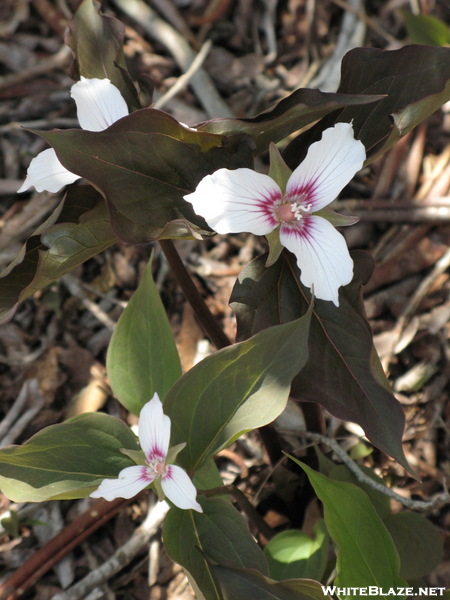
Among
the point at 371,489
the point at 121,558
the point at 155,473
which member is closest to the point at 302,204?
the point at 155,473

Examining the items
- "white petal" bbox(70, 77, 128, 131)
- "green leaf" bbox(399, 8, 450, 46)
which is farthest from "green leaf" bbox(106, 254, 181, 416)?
"green leaf" bbox(399, 8, 450, 46)

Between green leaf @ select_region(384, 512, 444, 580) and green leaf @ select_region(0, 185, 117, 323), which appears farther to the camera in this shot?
green leaf @ select_region(384, 512, 444, 580)

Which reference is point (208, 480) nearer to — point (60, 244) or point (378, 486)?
point (378, 486)

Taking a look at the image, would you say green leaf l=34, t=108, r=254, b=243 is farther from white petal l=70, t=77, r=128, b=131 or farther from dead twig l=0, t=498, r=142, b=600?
dead twig l=0, t=498, r=142, b=600

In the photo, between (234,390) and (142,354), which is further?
(142,354)

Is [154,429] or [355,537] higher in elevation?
[154,429]
